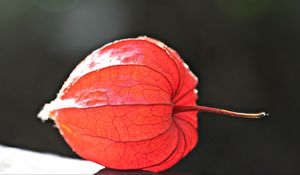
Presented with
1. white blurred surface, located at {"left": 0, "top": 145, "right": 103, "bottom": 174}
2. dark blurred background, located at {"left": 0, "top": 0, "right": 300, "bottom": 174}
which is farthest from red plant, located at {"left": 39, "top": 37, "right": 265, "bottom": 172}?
dark blurred background, located at {"left": 0, "top": 0, "right": 300, "bottom": 174}

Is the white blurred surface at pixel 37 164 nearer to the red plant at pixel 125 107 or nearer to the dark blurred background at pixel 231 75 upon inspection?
the red plant at pixel 125 107

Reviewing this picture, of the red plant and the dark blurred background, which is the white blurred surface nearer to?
the red plant

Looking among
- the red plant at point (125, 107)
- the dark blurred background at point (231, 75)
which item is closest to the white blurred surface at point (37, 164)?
the red plant at point (125, 107)

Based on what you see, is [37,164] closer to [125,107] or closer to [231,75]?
[125,107]

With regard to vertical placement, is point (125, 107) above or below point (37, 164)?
above

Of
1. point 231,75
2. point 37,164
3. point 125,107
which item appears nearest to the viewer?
point 125,107

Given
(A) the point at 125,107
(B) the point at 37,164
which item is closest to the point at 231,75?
(B) the point at 37,164

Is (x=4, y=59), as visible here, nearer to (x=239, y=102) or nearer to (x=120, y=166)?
(x=239, y=102)
